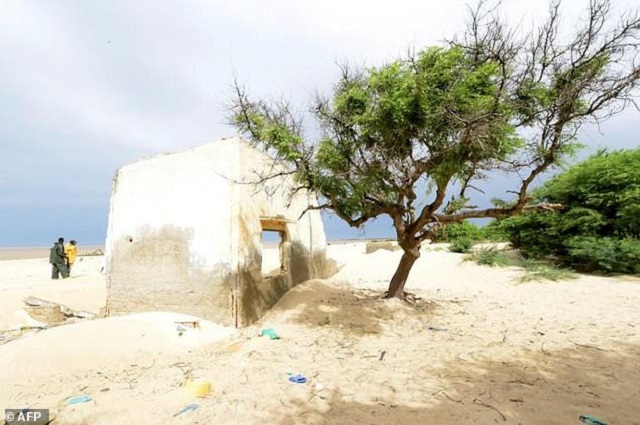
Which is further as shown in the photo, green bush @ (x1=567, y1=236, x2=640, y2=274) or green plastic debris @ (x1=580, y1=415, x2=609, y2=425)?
green bush @ (x1=567, y1=236, x2=640, y2=274)

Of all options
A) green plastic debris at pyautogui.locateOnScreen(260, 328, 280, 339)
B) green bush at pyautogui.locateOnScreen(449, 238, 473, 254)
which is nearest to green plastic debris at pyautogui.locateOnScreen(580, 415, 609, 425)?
green plastic debris at pyautogui.locateOnScreen(260, 328, 280, 339)

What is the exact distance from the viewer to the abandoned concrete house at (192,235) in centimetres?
675

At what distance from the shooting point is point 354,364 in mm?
5094

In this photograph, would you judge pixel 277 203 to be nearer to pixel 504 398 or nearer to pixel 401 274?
pixel 401 274

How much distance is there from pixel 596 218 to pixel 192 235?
39.1 ft

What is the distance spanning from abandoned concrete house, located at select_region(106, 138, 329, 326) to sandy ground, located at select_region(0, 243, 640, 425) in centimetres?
50

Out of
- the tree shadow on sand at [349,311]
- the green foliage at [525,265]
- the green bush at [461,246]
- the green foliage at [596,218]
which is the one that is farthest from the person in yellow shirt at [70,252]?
the green foliage at [596,218]

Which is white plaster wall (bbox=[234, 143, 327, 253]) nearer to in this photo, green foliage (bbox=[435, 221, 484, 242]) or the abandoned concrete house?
the abandoned concrete house

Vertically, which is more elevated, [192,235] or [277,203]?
[277,203]

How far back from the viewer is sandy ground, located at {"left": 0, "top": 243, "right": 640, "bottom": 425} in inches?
146

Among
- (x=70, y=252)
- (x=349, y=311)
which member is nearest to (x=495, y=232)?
(x=349, y=311)

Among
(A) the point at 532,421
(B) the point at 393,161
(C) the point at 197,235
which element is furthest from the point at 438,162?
(C) the point at 197,235

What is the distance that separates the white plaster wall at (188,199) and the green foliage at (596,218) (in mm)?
10604

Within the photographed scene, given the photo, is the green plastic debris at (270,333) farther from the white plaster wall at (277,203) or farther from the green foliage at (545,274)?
the green foliage at (545,274)
